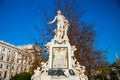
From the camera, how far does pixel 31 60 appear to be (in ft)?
74.2

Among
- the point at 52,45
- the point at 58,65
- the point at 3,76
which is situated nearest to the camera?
the point at 58,65

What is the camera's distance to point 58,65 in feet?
38.0

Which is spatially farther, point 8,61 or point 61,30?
point 8,61

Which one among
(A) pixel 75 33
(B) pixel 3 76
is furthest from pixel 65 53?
(B) pixel 3 76

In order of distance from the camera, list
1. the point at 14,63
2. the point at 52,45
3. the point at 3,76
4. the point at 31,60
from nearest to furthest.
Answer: the point at 52,45, the point at 31,60, the point at 3,76, the point at 14,63

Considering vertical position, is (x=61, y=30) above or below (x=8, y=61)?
above

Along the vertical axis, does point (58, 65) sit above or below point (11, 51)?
below

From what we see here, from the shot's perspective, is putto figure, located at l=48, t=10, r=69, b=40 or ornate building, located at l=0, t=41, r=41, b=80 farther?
ornate building, located at l=0, t=41, r=41, b=80

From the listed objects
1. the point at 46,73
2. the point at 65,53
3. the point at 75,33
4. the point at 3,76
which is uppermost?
the point at 75,33

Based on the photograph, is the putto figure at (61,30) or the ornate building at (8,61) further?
the ornate building at (8,61)

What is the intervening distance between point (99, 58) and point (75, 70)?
34.5ft

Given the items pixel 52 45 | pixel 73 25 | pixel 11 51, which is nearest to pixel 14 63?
pixel 11 51

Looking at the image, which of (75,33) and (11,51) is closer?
(75,33)

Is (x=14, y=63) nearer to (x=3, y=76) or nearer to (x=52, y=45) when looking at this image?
(x=3, y=76)
